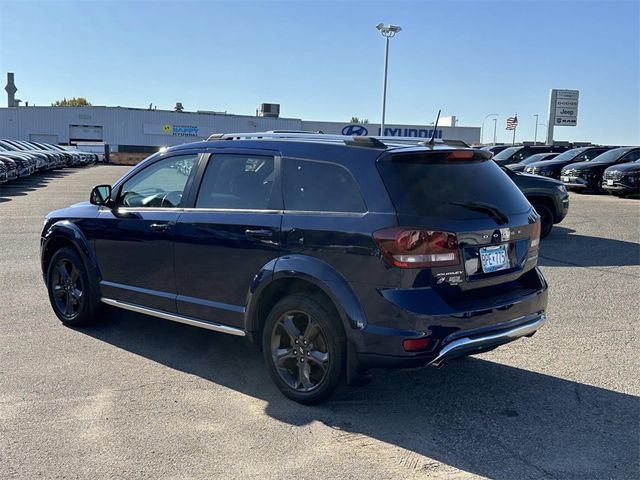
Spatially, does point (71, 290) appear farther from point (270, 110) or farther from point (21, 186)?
point (270, 110)

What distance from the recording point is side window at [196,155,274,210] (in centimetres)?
445

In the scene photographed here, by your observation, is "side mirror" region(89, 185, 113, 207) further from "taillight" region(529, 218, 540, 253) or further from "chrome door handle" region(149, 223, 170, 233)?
"taillight" region(529, 218, 540, 253)

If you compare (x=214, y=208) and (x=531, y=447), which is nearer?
(x=531, y=447)

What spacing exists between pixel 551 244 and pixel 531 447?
7638mm

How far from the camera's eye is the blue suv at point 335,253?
3.65 m

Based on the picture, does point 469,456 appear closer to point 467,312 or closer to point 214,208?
point 467,312

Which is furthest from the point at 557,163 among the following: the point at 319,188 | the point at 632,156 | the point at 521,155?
the point at 319,188

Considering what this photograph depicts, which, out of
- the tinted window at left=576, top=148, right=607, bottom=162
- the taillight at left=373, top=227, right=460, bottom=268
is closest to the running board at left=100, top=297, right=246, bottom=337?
the taillight at left=373, top=227, right=460, bottom=268

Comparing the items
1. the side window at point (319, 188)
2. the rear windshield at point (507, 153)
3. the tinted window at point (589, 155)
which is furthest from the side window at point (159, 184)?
the rear windshield at point (507, 153)

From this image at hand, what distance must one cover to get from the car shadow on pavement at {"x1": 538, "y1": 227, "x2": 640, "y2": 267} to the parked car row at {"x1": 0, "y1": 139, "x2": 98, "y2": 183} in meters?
17.6

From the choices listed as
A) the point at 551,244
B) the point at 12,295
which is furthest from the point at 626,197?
the point at 12,295

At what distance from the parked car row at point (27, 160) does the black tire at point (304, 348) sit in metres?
18.8

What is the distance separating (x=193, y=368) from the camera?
4.80m

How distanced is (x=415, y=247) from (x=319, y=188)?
0.89m
